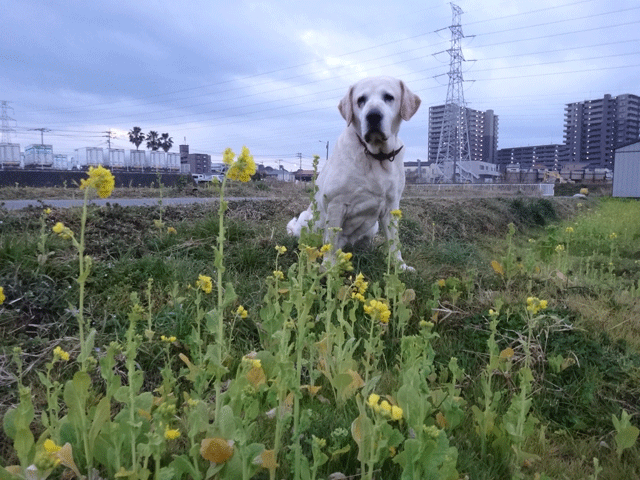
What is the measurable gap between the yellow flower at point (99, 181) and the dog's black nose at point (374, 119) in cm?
228

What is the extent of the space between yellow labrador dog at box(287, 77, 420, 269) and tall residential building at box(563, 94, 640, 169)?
65.1m

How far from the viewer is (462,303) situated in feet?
10.2

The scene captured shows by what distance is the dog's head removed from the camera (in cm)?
351

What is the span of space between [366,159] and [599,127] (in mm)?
78333

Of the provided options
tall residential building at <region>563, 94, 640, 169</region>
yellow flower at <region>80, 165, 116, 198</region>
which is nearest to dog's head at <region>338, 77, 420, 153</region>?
yellow flower at <region>80, 165, 116, 198</region>

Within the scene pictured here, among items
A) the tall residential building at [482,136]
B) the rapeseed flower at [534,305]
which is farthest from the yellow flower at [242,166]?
the tall residential building at [482,136]

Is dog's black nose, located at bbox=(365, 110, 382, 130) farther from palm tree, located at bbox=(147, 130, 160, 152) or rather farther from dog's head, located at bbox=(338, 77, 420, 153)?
palm tree, located at bbox=(147, 130, 160, 152)

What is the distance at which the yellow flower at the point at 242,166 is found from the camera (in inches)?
61.8

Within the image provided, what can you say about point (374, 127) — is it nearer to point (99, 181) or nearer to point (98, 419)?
point (99, 181)

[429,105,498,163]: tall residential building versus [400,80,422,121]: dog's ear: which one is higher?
[429,105,498,163]: tall residential building

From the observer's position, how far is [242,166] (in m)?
1.58

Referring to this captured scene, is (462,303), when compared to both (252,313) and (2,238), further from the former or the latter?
(2,238)

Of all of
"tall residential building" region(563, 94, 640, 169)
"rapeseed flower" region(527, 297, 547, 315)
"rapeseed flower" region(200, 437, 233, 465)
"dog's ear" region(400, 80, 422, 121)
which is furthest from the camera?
"tall residential building" region(563, 94, 640, 169)

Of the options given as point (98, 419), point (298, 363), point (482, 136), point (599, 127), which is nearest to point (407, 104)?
point (298, 363)
